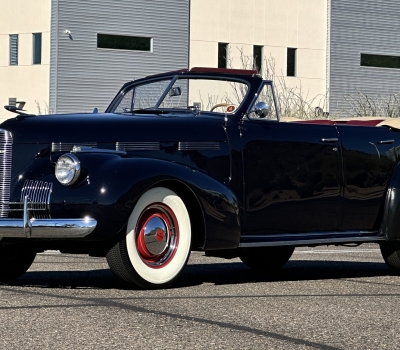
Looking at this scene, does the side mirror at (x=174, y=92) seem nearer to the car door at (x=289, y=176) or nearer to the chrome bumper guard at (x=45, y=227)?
the car door at (x=289, y=176)

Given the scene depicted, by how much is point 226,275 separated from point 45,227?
7.68 ft

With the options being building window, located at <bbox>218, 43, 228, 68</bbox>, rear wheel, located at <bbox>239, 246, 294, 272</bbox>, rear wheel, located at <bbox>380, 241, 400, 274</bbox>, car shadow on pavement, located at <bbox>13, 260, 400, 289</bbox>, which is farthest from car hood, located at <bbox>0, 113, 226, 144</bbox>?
building window, located at <bbox>218, 43, 228, 68</bbox>

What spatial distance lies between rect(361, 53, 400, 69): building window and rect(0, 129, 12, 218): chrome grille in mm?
42986

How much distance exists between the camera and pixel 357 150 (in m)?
8.84

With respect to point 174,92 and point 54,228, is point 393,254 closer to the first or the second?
point 174,92

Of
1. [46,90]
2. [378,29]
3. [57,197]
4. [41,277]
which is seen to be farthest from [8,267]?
[378,29]

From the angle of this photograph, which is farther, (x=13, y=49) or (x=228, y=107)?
(x=13, y=49)

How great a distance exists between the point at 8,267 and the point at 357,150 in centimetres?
314

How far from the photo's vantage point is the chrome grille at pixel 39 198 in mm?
7227

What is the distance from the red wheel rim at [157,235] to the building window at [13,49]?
A: 36281 mm

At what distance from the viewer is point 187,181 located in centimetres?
752

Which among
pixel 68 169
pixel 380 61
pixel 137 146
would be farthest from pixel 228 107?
pixel 380 61

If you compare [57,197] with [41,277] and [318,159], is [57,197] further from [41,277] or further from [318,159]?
[318,159]

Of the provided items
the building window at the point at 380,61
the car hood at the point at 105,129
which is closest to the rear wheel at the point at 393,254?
the car hood at the point at 105,129
